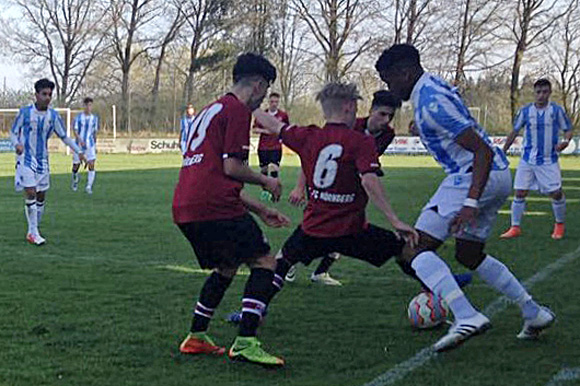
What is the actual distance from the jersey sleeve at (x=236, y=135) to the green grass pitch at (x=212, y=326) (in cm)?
128

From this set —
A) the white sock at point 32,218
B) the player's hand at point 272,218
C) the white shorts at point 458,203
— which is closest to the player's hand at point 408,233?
the white shorts at point 458,203

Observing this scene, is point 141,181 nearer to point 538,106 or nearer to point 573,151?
point 538,106

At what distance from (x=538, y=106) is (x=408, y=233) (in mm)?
6586

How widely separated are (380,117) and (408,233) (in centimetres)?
165

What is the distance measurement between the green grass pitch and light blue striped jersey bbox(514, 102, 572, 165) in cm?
111

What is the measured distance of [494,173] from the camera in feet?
18.1

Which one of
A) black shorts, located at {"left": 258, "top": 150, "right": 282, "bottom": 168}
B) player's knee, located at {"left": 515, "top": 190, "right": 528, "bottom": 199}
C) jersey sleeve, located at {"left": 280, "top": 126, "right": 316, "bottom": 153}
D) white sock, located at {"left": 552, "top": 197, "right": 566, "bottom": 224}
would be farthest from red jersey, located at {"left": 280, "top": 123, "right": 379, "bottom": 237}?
black shorts, located at {"left": 258, "top": 150, "right": 282, "bottom": 168}

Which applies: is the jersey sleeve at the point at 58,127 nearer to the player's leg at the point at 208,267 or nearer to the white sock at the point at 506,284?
the player's leg at the point at 208,267

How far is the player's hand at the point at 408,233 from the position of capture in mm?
5338

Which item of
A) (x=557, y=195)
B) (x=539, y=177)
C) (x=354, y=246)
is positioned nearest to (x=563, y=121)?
(x=539, y=177)

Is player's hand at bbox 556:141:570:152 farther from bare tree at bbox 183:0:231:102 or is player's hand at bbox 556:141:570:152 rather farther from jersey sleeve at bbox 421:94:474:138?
bare tree at bbox 183:0:231:102

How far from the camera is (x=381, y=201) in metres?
5.32

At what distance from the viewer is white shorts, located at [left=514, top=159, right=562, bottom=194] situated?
1150cm

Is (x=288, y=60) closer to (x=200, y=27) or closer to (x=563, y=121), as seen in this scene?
(x=200, y=27)
